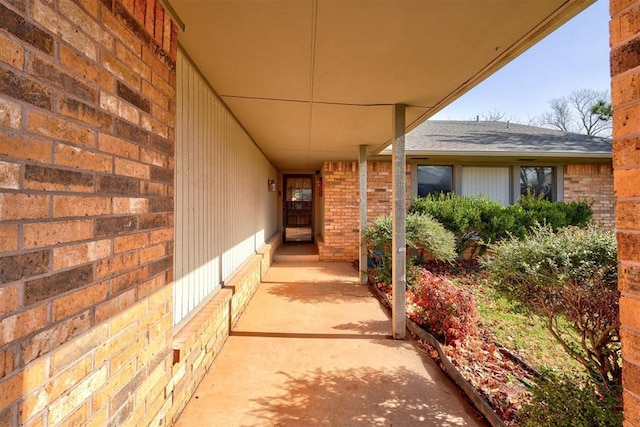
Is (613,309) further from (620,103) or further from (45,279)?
(45,279)

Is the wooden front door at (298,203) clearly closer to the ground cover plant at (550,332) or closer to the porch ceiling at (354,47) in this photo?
the porch ceiling at (354,47)

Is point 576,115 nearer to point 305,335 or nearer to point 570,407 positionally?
point 305,335

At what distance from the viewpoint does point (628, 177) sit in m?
0.91

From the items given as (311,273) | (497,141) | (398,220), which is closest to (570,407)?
(398,220)

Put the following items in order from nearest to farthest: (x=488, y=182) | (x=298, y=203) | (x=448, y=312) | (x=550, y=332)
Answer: (x=550, y=332) → (x=448, y=312) → (x=488, y=182) → (x=298, y=203)

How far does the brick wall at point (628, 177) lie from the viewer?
881 millimetres

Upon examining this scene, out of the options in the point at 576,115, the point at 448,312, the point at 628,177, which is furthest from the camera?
the point at 576,115

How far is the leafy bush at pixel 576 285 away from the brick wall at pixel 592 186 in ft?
24.7

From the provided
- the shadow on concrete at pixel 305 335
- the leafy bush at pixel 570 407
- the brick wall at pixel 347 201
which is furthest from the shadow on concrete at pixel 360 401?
the brick wall at pixel 347 201

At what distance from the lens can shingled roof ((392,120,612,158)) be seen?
25.1 ft

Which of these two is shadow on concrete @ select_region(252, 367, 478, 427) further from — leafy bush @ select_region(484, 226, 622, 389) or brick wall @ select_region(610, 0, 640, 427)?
brick wall @ select_region(610, 0, 640, 427)

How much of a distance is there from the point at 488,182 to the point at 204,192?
7931 mm

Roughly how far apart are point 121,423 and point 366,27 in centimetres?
265

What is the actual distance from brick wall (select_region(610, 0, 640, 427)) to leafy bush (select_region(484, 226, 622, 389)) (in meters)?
1.39
